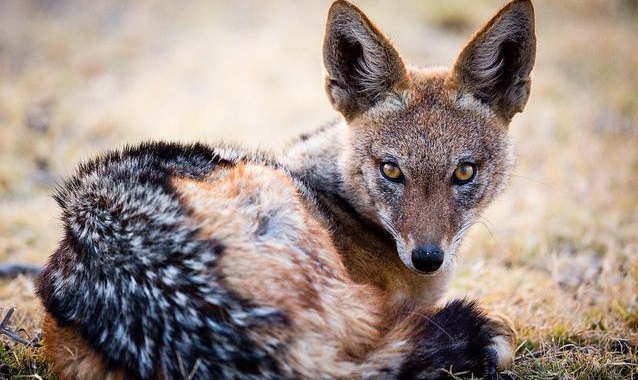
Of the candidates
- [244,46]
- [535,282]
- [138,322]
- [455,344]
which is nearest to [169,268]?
[138,322]

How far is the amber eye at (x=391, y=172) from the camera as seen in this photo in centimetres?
394

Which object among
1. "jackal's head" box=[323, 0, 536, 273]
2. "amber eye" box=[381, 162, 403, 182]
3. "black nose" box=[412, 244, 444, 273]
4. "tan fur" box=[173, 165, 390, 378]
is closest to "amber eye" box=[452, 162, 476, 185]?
"jackal's head" box=[323, 0, 536, 273]

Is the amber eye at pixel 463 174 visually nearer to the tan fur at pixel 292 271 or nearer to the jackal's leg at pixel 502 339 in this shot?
the jackal's leg at pixel 502 339

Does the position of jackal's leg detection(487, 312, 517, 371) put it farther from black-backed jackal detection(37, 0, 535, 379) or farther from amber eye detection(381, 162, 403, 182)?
amber eye detection(381, 162, 403, 182)

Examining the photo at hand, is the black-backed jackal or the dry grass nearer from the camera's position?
the black-backed jackal

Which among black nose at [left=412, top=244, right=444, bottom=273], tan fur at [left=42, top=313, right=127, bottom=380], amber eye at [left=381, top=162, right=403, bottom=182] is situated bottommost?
tan fur at [left=42, top=313, right=127, bottom=380]

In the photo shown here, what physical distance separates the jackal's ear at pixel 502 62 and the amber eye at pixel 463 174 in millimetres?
578

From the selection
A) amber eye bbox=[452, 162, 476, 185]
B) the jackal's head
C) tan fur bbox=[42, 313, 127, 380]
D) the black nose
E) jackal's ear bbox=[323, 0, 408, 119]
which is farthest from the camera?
jackal's ear bbox=[323, 0, 408, 119]

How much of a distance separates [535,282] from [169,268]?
3655 mm

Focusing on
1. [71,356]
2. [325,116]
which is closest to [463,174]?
[71,356]

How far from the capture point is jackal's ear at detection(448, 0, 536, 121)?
3982mm

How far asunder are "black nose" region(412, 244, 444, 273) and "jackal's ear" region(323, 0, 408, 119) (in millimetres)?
1198

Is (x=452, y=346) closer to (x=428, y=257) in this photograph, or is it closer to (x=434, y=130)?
(x=428, y=257)

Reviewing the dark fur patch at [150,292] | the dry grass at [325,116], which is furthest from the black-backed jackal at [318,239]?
the dry grass at [325,116]
